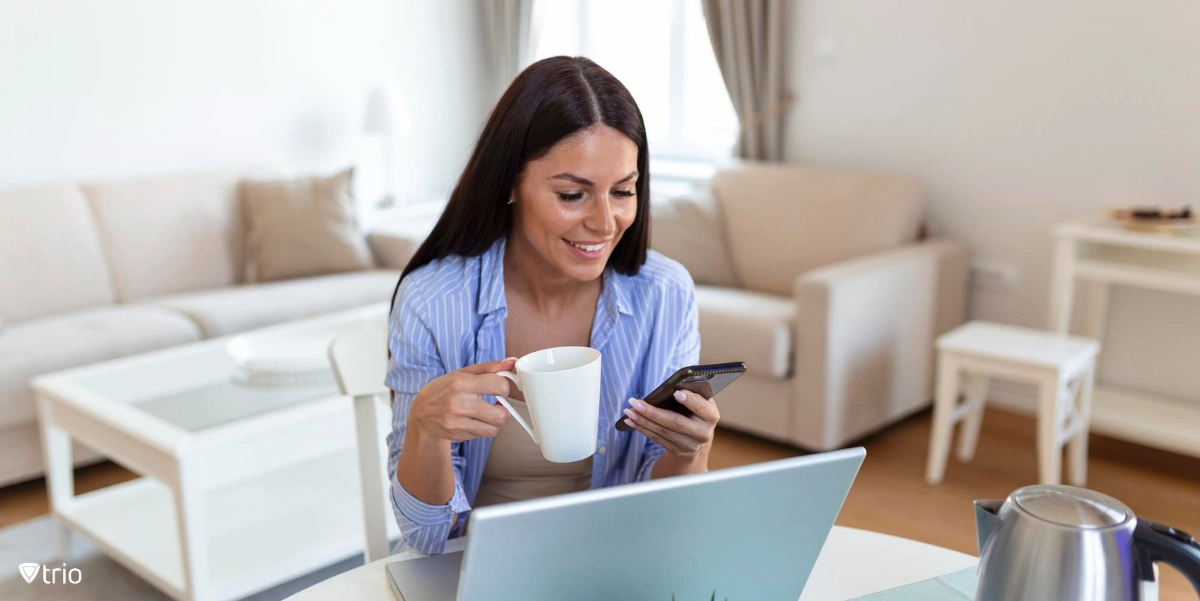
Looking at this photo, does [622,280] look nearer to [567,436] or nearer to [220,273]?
[567,436]

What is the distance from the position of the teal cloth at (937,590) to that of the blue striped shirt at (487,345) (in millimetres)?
375

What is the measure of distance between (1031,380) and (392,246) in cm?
234

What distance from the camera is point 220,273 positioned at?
3678 millimetres

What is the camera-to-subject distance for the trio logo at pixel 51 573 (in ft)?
7.42

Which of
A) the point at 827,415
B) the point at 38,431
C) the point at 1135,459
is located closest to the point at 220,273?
the point at 38,431

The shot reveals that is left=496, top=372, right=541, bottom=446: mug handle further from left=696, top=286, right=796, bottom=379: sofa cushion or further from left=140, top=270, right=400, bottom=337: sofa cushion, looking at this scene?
left=140, top=270, right=400, bottom=337: sofa cushion

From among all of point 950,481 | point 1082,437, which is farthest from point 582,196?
point 1082,437

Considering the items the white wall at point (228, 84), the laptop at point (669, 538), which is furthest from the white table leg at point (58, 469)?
the laptop at point (669, 538)

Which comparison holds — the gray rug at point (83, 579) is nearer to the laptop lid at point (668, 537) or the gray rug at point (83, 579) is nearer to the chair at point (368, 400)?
the chair at point (368, 400)

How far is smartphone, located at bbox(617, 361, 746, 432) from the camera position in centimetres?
88

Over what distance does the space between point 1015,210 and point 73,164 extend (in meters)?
3.25

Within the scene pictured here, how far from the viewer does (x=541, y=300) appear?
4.27ft

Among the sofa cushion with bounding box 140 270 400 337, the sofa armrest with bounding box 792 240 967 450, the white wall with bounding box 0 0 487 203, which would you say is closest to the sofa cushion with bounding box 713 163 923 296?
the sofa armrest with bounding box 792 240 967 450

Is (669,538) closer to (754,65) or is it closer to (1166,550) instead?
(1166,550)
